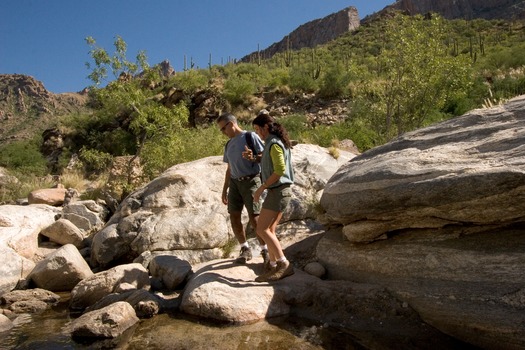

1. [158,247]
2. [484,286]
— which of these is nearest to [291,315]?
[484,286]

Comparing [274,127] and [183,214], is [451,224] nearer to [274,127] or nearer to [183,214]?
[274,127]

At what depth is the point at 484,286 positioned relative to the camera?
395cm

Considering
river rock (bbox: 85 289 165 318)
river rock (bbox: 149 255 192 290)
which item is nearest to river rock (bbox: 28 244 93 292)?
river rock (bbox: 149 255 192 290)

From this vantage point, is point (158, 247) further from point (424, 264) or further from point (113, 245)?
point (424, 264)

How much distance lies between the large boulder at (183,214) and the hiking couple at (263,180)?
3.90 ft

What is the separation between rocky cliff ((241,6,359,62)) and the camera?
89500 mm

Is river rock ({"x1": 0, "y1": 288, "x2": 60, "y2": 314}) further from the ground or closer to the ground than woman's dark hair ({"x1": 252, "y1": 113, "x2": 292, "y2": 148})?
closer to the ground

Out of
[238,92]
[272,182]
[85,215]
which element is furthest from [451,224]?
[238,92]

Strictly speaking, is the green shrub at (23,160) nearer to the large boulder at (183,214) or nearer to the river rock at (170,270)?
the large boulder at (183,214)

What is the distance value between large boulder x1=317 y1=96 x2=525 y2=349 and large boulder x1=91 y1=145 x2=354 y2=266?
7.07ft

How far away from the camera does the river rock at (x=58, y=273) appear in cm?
612

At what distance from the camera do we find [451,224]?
4.42 metres

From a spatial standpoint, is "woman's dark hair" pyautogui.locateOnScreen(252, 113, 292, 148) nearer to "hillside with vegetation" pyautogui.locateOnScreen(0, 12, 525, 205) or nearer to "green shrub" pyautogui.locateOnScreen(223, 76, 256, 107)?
"hillside with vegetation" pyautogui.locateOnScreen(0, 12, 525, 205)

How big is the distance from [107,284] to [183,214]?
5.73ft
